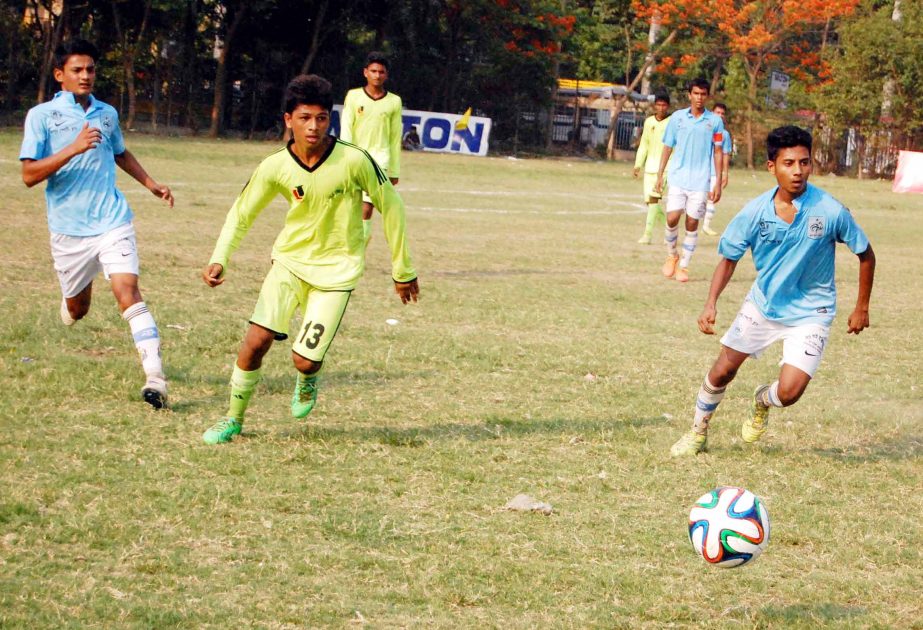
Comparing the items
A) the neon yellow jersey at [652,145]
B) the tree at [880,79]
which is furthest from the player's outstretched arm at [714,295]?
the tree at [880,79]

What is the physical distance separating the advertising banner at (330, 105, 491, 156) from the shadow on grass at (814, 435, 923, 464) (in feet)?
114

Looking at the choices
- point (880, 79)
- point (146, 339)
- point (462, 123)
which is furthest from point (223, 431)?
point (880, 79)

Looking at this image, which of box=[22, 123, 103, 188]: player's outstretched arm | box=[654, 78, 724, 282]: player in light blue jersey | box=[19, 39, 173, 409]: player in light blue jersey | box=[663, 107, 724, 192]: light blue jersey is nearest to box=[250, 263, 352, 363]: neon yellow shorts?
box=[19, 39, 173, 409]: player in light blue jersey

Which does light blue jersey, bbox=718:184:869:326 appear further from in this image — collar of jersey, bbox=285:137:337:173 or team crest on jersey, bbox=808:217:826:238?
collar of jersey, bbox=285:137:337:173

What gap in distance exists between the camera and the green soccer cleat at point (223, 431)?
22.5ft

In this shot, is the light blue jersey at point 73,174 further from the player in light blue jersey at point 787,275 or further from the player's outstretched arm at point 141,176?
the player in light blue jersey at point 787,275

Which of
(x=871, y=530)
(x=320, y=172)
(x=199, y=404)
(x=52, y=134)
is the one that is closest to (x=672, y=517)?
(x=871, y=530)

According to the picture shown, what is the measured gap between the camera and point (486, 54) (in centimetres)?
4641

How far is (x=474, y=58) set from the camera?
47000 mm

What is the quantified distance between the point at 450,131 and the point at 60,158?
3507cm

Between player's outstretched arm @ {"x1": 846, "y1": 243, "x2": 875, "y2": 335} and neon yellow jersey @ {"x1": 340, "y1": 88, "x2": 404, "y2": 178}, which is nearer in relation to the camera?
player's outstretched arm @ {"x1": 846, "y1": 243, "x2": 875, "y2": 335}

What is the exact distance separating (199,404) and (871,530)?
3915 mm

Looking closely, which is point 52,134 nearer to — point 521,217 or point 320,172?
point 320,172

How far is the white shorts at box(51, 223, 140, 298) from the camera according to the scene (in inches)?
304
